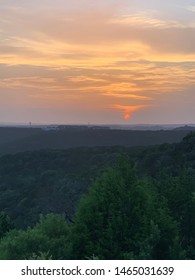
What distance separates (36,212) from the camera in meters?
95.8

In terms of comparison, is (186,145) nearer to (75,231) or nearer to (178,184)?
(178,184)

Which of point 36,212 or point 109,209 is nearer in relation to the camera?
point 109,209

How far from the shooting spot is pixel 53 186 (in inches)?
4892

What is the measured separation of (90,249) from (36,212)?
70.6 meters

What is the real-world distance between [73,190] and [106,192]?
82.2 meters

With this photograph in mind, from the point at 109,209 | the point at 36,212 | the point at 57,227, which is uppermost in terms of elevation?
the point at 109,209

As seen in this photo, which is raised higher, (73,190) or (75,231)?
(75,231)

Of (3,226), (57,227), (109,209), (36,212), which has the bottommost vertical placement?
(36,212)

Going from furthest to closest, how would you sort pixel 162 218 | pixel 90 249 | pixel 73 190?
pixel 73 190 < pixel 162 218 < pixel 90 249

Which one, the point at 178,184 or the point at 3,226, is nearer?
the point at 178,184

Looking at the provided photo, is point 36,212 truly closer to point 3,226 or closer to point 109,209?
point 3,226
